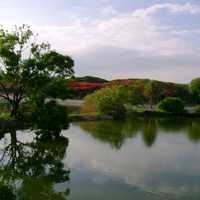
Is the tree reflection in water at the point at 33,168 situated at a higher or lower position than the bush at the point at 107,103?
lower

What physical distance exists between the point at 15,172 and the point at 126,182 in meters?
3.38

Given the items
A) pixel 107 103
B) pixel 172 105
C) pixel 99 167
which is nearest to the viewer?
pixel 99 167

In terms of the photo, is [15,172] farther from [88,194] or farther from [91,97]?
[91,97]

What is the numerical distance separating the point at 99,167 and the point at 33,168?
212cm

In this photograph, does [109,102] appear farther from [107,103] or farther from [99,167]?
[99,167]

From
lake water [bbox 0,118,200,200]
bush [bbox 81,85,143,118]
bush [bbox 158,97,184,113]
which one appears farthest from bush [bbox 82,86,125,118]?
lake water [bbox 0,118,200,200]

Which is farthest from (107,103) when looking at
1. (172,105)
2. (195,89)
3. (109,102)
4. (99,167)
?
(99,167)

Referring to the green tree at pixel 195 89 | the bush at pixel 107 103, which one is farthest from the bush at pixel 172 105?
the green tree at pixel 195 89

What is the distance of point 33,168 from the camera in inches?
460

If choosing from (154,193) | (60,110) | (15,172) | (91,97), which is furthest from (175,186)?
(91,97)

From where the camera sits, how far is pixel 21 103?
66.6ft

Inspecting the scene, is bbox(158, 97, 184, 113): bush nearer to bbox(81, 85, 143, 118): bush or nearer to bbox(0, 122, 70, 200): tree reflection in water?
bbox(81, 85, 143, 118): bush

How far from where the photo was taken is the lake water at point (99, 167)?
927cm

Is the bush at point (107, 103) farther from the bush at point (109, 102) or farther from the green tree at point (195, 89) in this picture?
the green tree at point (195, 89)
